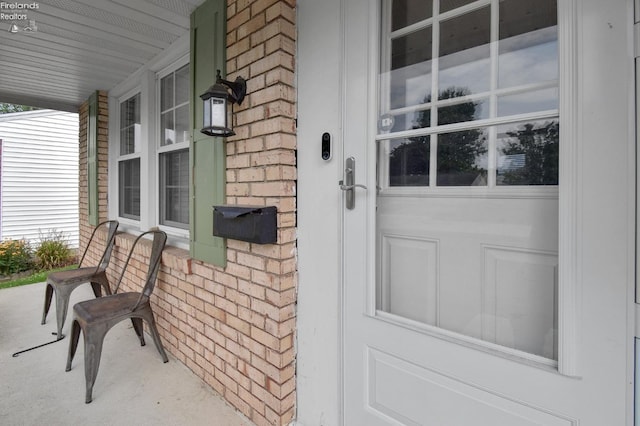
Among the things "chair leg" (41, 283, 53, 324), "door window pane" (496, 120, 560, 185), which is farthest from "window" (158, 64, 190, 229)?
"door window pane" (496, 120, 560, 185)

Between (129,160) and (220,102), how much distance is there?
2.91 m

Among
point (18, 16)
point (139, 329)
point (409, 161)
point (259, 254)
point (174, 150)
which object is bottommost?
point (139, 329)

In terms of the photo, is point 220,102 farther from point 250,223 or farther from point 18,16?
point 18,16

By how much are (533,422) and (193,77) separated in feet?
8.83

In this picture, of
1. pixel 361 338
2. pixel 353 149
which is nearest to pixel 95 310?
pixel 361 338

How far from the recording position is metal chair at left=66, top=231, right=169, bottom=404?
2.18m

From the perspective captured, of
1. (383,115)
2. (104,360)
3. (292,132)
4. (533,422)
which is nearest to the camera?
(533,422)

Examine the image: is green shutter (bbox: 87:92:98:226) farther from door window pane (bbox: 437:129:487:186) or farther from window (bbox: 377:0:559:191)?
door window pane (bbox: 437:129:487:186)

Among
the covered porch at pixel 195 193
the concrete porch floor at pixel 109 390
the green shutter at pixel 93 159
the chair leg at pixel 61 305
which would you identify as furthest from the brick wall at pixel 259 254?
the green shutter at pixel 93 159

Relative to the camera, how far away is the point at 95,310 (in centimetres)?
238

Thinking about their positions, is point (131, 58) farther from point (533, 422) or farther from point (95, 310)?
point (533, 422)

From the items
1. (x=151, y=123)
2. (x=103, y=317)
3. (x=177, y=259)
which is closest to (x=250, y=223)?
(x=177, y=259)

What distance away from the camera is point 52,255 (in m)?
6.62

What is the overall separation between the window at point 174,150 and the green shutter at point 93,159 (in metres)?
1.74
